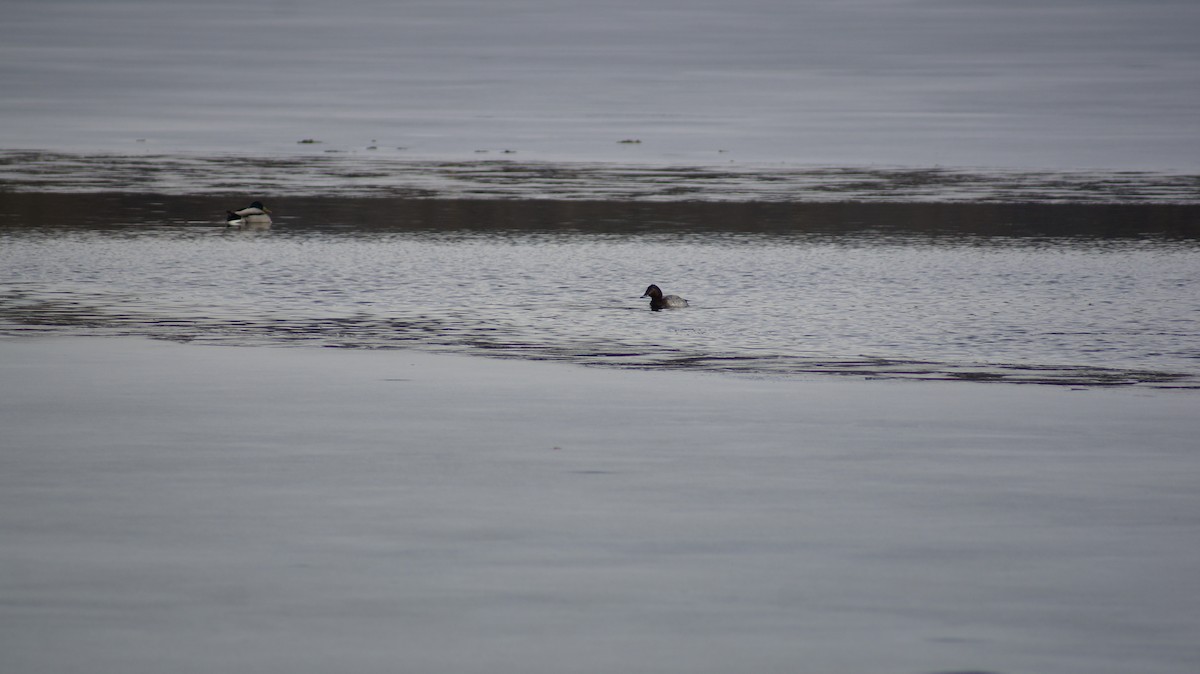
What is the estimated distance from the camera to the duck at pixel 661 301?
1498 centimetres

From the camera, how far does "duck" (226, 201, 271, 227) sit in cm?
2352

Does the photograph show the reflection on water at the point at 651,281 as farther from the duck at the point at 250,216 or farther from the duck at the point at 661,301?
the duck at the point at 250,216

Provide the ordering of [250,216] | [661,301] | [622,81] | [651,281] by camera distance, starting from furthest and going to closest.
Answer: [622,81] < [250,216] < [651,281] < [661,301]

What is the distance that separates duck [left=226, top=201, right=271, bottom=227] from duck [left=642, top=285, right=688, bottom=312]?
32.3 feet

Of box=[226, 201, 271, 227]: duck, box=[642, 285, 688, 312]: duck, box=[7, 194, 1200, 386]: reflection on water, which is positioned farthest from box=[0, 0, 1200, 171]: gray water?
box=[642, 285, 688, 312]: duck

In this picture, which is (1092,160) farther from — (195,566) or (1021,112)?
(195,566)

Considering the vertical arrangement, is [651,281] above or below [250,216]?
below

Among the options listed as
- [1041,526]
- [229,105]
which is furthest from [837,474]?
[229,105]

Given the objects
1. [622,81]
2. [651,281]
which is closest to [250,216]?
[651,281]

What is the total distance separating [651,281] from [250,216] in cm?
775

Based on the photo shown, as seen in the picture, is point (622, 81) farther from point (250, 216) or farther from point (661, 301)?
point (661, 301)

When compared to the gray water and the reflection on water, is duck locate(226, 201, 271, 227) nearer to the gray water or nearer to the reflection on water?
the reflection on water

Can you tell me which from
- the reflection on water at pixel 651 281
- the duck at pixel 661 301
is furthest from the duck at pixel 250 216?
the duck at pixel 661 301

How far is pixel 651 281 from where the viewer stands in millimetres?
17938
